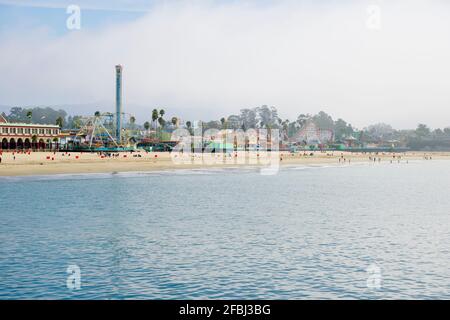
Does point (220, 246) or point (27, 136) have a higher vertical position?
point (27, 136)

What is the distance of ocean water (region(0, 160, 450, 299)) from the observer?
1959cm

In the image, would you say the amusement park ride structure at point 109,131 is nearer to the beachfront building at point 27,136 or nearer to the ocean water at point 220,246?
the beachfront building at point 27,136

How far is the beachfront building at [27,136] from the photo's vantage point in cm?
13162

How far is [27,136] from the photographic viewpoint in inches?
5394

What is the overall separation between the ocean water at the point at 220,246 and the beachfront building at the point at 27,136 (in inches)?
3409

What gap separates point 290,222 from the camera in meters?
36.4

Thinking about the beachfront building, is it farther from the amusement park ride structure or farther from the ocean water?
the ocean water

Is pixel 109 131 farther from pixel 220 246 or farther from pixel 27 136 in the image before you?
pixel 220 246

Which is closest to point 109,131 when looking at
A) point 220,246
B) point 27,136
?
point 27,136

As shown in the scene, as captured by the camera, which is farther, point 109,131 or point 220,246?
point 109,131

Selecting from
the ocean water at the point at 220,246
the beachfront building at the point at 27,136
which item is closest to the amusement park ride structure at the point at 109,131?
the beachfront building at the point at 27,136

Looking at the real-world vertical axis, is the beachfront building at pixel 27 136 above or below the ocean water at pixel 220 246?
above

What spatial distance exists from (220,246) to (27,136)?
12212cm
